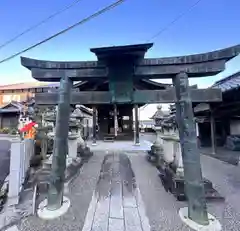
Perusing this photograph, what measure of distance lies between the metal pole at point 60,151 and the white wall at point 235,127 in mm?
10947

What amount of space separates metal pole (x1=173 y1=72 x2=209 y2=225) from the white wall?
980 cm

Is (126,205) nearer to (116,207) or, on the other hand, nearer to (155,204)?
(116,207)

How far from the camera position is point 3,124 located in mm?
20469

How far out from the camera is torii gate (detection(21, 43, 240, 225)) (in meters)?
2.77

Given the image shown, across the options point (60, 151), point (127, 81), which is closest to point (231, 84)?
point (127, 81)

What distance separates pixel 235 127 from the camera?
35.5 ft

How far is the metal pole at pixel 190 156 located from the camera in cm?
252

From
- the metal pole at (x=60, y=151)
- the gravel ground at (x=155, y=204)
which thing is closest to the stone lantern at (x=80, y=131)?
the gravel ground at (x=155, y=204)

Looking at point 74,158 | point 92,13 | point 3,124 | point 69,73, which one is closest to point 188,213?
point 69,73

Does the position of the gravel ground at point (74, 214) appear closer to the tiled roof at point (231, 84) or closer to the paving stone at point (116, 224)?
the paving stone at point (116, 224)

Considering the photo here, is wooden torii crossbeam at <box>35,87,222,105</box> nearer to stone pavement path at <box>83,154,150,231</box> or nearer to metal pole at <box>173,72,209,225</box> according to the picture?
metal pole at <box>173,72,209,225</box>

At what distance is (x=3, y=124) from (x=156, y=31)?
A: 2076 cm

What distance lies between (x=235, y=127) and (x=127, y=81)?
1057 cm

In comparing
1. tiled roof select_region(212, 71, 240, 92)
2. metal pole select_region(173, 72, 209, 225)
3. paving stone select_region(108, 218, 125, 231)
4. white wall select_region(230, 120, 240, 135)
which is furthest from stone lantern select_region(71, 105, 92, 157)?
white wall select_region(230, 120, 240, 135)
